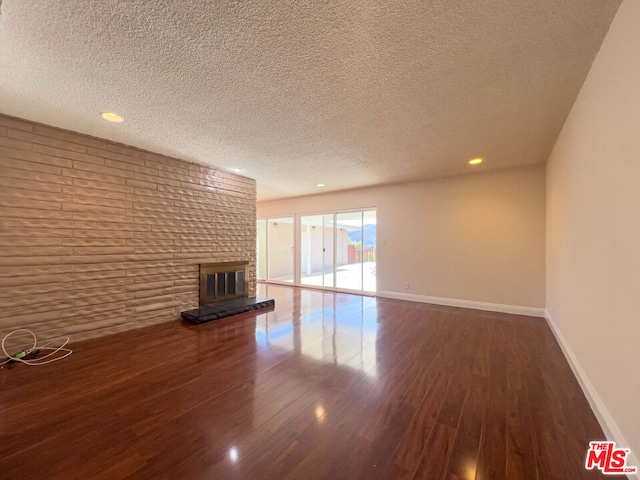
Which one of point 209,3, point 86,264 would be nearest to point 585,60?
point 209,3

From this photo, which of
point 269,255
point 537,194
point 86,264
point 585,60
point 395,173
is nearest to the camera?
point 585,60

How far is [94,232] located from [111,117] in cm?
146

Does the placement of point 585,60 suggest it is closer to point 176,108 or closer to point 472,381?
point 472,381

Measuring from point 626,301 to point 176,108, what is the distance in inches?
142

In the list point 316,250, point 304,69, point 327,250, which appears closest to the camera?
point 304,69

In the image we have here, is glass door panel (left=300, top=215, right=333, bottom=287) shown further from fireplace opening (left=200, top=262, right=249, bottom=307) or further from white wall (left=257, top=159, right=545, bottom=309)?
fireplace opening (left=200, top=262, right=249, bottom=307)

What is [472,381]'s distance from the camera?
217 cm

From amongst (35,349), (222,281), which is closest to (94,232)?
(35,349)

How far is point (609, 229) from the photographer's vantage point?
1.58 meters

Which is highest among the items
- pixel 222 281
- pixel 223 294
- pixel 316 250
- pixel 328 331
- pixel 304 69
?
pixel 304 69

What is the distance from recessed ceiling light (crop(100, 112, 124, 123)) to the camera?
2.62 m

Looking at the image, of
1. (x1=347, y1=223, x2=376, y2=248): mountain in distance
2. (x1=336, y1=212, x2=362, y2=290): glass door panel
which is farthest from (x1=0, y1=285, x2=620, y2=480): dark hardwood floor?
(x1=336, y1=212, x2=362, y2=290): glass door panel

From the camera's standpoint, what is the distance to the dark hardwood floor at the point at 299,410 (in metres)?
1.35

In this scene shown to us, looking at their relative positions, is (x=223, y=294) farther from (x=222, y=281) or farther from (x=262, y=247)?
(x=262, y=247)
